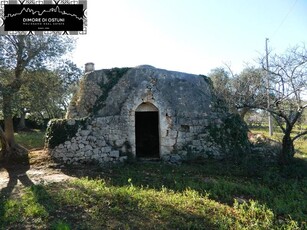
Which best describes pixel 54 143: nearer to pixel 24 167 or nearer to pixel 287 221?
pixel 24 167

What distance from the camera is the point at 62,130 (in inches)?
439

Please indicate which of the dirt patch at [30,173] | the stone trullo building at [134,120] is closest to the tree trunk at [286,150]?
the stone trullo building at [134,120]

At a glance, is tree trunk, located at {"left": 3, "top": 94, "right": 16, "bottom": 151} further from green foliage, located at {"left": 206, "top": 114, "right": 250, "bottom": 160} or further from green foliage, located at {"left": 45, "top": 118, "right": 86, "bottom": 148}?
green foliage, located at {"left": 206, "top": 114, "right": 250, "bottom": 160}

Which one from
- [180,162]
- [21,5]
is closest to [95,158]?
[180,162]

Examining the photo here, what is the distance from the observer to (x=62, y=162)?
10.9 m

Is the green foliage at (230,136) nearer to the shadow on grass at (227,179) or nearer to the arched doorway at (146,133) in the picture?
the shadow on grass at (227,179)

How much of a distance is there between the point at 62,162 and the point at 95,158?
1187mm

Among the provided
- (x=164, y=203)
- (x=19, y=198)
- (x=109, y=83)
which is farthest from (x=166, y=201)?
(x=109, y=83)

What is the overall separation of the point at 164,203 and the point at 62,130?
5.66 meters

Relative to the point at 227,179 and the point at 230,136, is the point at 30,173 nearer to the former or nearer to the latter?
the point at 227,179

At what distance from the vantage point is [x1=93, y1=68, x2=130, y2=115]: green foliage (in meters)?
11.7

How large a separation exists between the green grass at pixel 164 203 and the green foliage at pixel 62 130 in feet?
7.23

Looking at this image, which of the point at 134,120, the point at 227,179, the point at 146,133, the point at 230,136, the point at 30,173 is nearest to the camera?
the point at 227,179

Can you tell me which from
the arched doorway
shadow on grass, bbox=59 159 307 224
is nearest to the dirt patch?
shadow on grass, bbox=59 159 307 224
